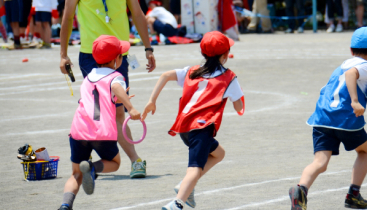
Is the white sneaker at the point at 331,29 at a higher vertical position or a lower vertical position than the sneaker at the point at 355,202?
lower

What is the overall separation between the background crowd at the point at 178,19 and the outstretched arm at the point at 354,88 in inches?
548

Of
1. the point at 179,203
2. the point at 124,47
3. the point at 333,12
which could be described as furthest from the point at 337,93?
the point at 333,12

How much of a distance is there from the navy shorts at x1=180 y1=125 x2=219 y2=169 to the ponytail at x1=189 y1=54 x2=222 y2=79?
1.38ft

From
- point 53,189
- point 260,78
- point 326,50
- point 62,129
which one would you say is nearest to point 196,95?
point 53,189

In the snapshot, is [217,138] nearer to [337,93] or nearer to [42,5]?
[337,93]

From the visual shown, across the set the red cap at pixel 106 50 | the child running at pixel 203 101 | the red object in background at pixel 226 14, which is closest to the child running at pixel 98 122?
the red cap at pixel 106 50

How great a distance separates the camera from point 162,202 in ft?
17.4

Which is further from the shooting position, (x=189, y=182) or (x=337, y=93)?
(x=337, y=93)

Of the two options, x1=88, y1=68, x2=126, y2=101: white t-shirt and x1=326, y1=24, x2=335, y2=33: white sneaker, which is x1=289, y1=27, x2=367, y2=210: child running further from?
x1=326, y1=24, x2=335, y2=33: white sneaker

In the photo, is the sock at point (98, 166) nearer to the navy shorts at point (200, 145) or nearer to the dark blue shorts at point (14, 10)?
the navy shorts at point (200, 145)

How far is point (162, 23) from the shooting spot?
63.4ft

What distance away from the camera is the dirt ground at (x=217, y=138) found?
5508 mm

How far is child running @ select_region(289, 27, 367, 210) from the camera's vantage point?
490cm

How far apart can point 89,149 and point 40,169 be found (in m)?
1.35
